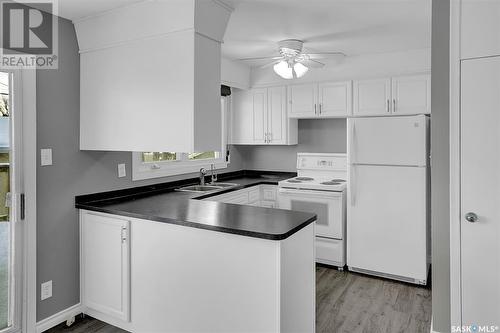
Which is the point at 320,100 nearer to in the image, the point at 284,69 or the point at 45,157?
the point at 284,69

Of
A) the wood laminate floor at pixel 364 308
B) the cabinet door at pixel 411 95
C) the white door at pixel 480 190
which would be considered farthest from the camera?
A: the cabinet door at pixel 411 95

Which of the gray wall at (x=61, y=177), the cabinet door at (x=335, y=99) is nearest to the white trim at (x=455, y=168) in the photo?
the cabinet door at (x=335, y=99)

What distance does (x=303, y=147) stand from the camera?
4750mm

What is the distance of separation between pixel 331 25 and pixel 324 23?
85 mm

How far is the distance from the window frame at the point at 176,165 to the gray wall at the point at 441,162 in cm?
244

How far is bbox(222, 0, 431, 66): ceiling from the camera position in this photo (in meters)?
2.57

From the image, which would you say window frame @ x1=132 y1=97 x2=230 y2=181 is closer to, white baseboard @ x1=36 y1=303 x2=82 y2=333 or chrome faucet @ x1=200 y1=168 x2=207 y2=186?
chrome faucet @ x1=200 y1=168 x2=207 y2=186

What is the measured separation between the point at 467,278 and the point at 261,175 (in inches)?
125

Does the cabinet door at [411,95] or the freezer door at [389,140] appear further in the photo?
the cabinet door at [411,95]

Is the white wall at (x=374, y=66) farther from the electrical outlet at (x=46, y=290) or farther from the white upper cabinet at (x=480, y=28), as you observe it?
the electrical outlet at (x=46, y=290)

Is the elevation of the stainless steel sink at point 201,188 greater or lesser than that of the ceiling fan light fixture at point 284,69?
lesser

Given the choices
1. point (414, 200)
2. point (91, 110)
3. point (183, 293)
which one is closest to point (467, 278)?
point (414, 200)

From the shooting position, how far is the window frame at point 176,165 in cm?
328

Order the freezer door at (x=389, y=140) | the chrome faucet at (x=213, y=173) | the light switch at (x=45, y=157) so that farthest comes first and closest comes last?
the chrome faucet at (x=213, y=173) < the freezer door at (x=389, y=140) < the light switch at (x=45, y=157)
